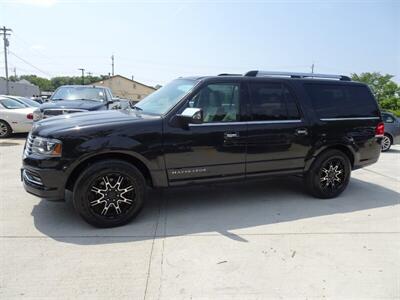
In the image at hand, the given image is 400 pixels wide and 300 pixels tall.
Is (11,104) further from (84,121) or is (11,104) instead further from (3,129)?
(84,121)

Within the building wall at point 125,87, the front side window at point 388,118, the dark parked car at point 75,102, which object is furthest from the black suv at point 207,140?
the building wall at point 125,87

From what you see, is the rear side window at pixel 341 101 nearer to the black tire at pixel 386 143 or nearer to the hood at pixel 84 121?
the hood at pixel 84 121

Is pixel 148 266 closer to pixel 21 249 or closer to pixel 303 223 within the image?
pixel 21 249

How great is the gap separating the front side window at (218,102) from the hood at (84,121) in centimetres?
61

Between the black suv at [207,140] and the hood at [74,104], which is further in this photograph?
the hood at [74,104]

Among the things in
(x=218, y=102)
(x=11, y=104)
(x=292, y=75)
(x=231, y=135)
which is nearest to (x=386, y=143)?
(x=292, y=75)

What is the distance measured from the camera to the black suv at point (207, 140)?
4004 millimetres

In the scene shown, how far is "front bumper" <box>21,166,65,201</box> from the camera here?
12.9ft

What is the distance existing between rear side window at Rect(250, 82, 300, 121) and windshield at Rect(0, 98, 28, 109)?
10.2 m

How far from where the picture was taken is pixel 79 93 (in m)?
10.7

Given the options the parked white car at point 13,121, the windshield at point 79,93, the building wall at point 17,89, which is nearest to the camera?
the windshield at point 79,93

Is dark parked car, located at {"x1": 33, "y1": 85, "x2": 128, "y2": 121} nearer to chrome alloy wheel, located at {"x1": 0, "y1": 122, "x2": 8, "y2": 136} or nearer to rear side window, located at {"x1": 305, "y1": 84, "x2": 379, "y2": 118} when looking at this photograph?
chrome alloy wheel, located at {"x1": 0, "y1": 122, "x2": 8, "y2": 136}

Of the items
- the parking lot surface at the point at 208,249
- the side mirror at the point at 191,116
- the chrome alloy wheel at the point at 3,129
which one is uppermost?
the side mirror at the point at 191,116

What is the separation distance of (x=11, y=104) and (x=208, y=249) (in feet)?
36.7
